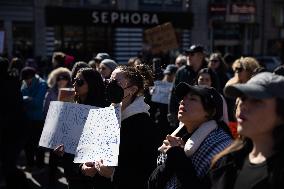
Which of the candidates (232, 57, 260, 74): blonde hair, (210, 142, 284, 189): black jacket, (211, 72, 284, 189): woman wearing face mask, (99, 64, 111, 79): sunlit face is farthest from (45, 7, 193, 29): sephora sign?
(211, 72, 284, 189): woman wearing face mask

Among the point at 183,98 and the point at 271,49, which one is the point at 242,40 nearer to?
the point at 271,49

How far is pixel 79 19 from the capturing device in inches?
926

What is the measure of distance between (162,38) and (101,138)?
7006 millimetres

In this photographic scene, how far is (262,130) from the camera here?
1972 mm

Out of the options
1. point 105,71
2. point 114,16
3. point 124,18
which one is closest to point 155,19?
point 124,18

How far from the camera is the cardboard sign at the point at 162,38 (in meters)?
9.93

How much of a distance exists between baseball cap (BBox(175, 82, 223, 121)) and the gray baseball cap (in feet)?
2.20

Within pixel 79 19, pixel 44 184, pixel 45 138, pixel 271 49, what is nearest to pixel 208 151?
pixel 45 138

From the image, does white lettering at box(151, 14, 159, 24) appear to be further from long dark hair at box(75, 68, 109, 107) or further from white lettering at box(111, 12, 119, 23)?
long dark hair at box(75, 68, 109, 107)

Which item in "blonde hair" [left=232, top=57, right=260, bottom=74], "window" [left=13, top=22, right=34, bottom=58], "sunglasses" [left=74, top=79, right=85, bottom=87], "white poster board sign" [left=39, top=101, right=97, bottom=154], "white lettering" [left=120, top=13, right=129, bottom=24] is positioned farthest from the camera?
"white lettering" [left=120, top=13, right=129, bottom=24]

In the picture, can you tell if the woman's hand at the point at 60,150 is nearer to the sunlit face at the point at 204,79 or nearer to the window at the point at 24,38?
the sunlit face at the point at 204,79

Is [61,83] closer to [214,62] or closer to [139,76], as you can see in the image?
[214,62]

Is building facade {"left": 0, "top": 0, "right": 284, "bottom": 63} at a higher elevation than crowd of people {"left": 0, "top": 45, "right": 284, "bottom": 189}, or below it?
higher

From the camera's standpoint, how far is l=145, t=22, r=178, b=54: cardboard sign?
391 inches
